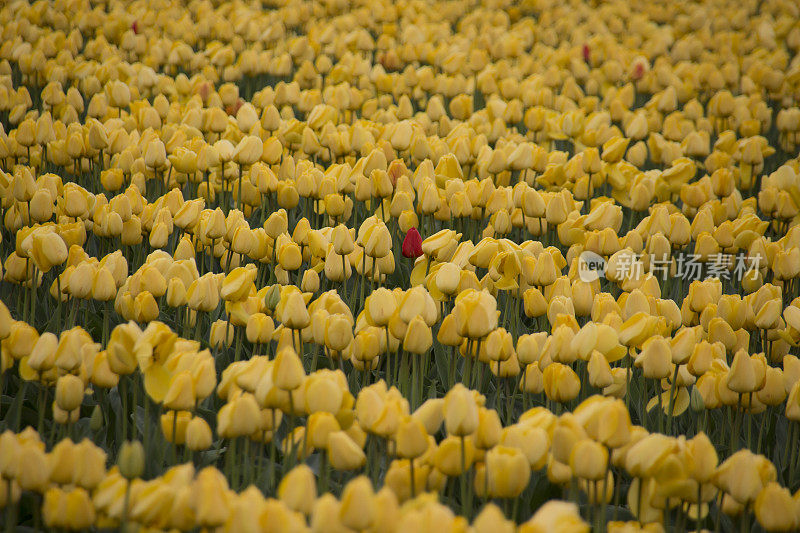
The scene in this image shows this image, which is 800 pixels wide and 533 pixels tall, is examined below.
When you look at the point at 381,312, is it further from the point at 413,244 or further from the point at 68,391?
the point at 68,391

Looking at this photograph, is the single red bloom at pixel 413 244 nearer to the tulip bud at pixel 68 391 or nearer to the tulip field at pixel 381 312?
the tulip field at pixel 381 312

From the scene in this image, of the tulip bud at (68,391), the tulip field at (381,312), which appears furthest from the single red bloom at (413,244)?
the tulip bud at (68,391)

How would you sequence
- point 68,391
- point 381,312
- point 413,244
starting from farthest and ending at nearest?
point 413,244
point 381,312
point 68,391

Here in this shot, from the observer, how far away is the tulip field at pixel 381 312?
5.69 feet

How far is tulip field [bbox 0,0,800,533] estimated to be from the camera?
173 centimetres

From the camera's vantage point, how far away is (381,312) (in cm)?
233

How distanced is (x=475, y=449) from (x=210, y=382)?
60cm

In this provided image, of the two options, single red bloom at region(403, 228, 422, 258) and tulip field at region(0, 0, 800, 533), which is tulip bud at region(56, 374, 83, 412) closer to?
tulip field at region(0, 0, 800, 533)

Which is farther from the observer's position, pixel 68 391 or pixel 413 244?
pixel 413 244

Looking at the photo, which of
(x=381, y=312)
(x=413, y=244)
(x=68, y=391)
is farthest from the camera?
(x=413, y=244)

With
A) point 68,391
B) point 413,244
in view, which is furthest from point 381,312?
point 68,391

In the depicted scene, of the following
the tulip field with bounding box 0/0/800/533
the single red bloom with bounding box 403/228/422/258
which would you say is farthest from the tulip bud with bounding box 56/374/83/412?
the single red bloom with bounding box 403/228/422/258

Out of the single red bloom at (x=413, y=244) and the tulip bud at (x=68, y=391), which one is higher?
the single red bloom at (x=413, y=244)

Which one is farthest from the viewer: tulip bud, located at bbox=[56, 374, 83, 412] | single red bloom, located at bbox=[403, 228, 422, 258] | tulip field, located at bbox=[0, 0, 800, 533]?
single red bloom, located at bbox=[403, 228, 422, 258]
